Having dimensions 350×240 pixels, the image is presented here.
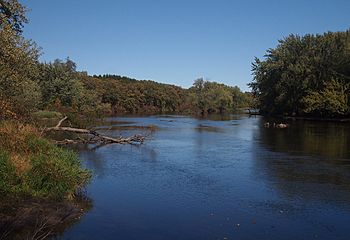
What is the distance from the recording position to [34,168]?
13.4 m

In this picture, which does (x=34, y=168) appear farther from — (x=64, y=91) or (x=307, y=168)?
(x=64, y=91)

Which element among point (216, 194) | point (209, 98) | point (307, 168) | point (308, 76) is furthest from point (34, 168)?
point (209, 98)

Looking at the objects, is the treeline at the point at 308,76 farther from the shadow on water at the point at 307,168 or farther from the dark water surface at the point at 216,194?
the dark water surface at the point at 216,194

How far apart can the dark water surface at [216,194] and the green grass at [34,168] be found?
4.02 ft

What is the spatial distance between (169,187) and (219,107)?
104766 millimetres

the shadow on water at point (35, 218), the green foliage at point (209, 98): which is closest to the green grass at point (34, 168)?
the shadow on water at point (35, 218)

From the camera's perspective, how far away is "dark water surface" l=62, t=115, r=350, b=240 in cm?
1166

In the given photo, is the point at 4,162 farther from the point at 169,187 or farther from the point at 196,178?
the point at 196,178

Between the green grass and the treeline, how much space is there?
5476 centimetres

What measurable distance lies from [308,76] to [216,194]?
60.1m

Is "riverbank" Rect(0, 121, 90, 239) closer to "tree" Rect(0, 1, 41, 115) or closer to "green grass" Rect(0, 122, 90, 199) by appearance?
"green grass" Rect(0, 122, 90, 199)

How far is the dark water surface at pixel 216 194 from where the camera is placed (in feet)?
38.3

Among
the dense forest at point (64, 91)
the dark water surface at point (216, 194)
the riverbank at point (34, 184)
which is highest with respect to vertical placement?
the dense forest at point (64, 91)

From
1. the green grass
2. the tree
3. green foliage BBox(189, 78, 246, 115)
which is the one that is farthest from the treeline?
the green grass
